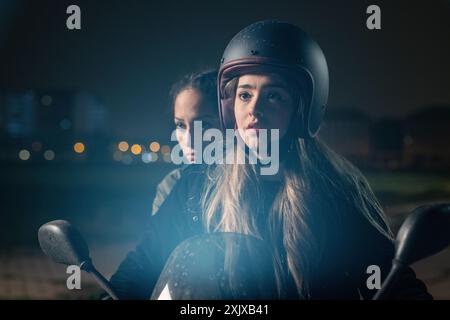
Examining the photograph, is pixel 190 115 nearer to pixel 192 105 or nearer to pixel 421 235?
pixel 192 105

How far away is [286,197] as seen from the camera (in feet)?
10.3

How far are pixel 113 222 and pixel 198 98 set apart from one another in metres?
7.52

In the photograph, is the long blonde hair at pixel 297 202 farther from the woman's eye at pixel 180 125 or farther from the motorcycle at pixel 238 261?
the motorcycle at pixel 238 261

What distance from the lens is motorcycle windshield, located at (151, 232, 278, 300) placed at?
1897 millimetres

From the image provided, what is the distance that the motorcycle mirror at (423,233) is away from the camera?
198 cm

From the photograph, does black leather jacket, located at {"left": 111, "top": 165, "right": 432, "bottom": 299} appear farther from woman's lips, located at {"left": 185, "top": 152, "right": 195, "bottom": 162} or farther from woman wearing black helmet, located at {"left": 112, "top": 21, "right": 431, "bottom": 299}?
woman's lips, located at {"left": 185, "top": 152, "right": 195, "bottom": 162}

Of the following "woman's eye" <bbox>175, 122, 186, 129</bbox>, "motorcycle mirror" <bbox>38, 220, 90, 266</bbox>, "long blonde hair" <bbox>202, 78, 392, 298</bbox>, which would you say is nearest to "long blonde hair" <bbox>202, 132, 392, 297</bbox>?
"long blonde hair" <bbox>202, 78, 392, 298</bbox>

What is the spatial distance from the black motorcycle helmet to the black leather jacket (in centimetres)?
56

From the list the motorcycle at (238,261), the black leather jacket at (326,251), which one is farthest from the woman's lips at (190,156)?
the motorcycle at (238,261)

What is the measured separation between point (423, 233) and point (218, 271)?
70cm

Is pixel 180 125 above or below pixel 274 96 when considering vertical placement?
below

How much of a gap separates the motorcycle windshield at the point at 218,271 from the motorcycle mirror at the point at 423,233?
462mm

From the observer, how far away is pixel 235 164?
129 inches

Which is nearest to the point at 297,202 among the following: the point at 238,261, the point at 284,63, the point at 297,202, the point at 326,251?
the point at 297,202
